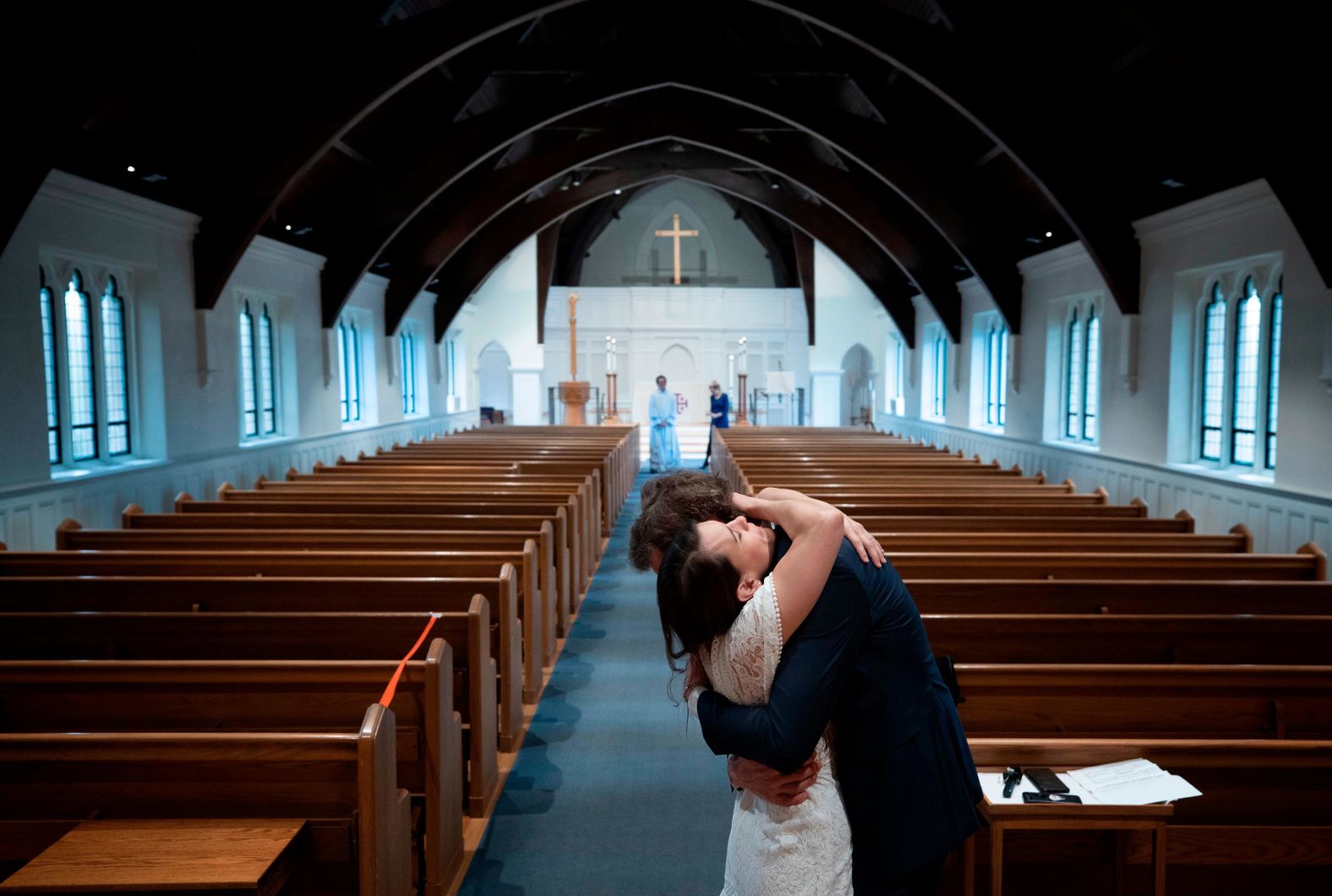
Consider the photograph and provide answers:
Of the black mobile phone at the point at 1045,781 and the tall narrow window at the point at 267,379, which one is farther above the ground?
the tall narrow window at the point at 267,379

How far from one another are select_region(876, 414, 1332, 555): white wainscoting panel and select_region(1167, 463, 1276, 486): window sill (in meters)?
0.05

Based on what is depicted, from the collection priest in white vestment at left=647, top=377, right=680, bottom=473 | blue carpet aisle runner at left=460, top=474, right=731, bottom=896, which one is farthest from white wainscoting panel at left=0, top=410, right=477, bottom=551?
priest in white vestment at left=647, top=377, right=680, bottom=473

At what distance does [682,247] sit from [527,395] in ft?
24.1

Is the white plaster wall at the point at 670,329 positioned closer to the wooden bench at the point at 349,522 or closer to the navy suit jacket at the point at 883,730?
the wooden bench at the point at 349,522

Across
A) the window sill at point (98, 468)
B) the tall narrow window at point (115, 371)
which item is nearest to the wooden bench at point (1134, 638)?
the window sill at point (98, 468)

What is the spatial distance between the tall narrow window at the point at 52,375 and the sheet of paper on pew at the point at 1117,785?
26.8ft

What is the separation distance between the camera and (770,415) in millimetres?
25766

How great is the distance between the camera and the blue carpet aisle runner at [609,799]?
3.61m

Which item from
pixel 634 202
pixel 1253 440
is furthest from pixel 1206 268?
pixel 634 202

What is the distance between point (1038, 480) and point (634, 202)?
20.3 m

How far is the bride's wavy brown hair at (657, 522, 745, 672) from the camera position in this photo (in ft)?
5.49

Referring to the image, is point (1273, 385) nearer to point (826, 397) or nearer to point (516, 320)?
point (826, 397)

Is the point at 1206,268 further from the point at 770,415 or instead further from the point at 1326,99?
the point at 770,415

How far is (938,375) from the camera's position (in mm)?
18516
